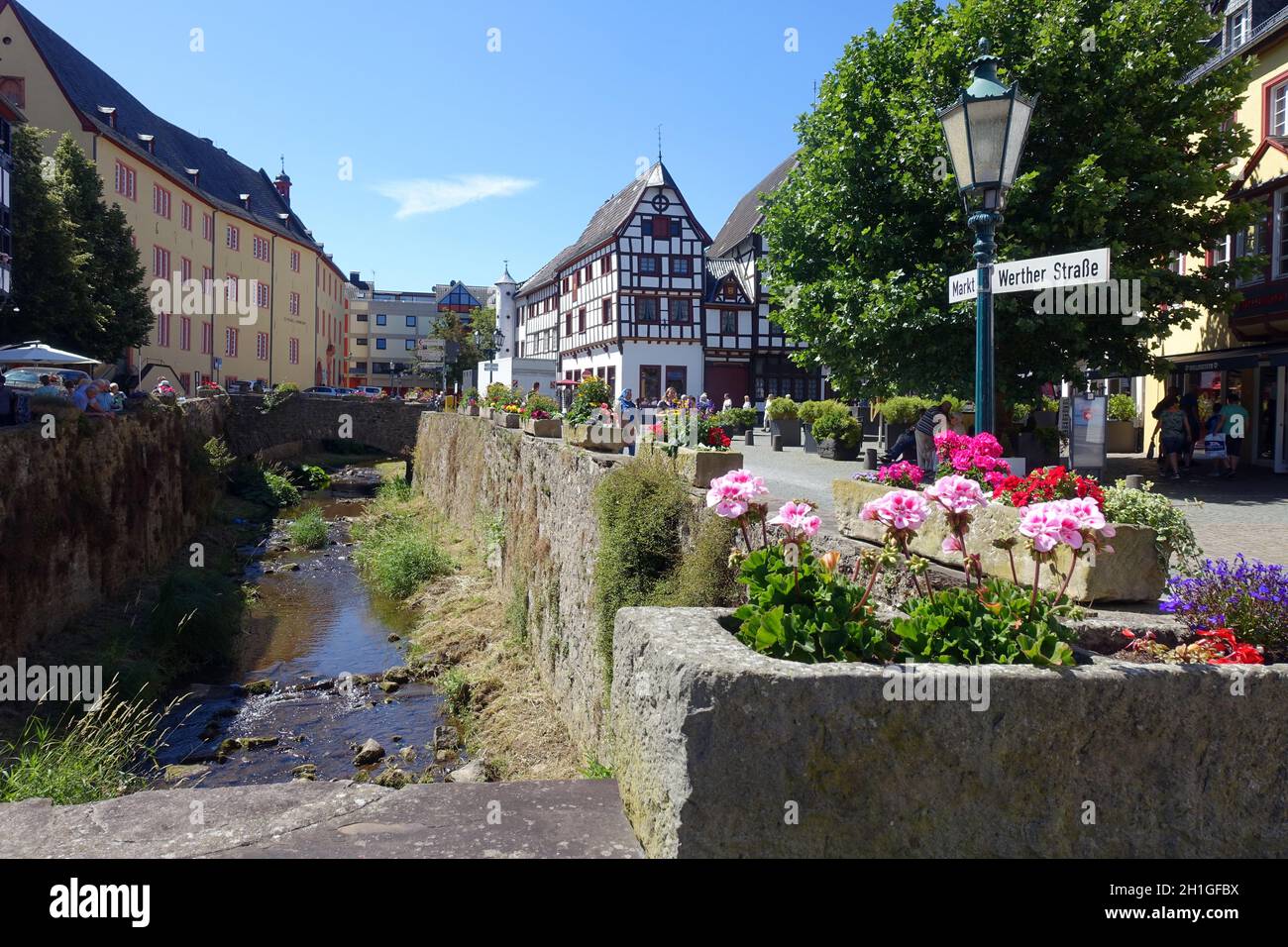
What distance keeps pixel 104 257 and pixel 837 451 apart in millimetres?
23901

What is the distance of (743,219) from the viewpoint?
47281 mm

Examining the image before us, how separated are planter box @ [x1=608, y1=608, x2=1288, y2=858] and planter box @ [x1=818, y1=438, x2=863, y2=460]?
58.9 ft

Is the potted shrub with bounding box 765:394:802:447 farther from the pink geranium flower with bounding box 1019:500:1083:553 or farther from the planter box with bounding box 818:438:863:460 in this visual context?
the pink geranium flower with bounding box 1019:500:1083:553

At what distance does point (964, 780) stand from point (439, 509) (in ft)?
83.5

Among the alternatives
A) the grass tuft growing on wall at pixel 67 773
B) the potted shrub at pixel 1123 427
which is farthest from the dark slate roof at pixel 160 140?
the potted shrub at pixel 1123 427

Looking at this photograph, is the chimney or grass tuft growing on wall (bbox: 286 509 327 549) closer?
grass tuft growing on wall (bbox: 286 509 327 549)

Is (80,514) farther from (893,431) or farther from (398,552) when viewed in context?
(893,431)

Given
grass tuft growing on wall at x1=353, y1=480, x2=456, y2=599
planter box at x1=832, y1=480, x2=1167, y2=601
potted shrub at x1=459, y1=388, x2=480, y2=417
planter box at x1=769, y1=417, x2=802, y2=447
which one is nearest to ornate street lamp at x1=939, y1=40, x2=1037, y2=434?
planter box at x1=832, y1=480, x2=1167, y2=601

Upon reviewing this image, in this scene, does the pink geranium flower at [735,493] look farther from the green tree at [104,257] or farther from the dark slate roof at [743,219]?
the dark slate roof at [743,219]

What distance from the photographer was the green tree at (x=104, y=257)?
29.6 m

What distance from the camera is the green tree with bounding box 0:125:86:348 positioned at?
25.7 metres

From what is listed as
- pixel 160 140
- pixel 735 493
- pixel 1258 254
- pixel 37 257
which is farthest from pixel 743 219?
pixel 735 493

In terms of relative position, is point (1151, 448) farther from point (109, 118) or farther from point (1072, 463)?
point (109, 118)

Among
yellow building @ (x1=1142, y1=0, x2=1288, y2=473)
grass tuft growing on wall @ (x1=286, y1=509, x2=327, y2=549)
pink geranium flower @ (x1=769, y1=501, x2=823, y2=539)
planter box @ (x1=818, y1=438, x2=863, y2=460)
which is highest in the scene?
yellow building @ (x1=1142, y1=0, x2=1288, y2=473)
